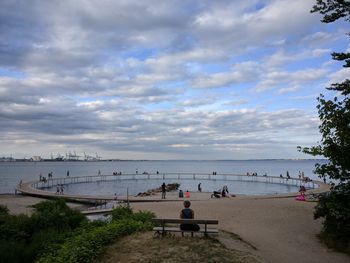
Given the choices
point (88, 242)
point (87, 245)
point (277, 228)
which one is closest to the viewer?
point (87, 245)

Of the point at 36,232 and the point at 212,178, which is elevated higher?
the point at 36,232

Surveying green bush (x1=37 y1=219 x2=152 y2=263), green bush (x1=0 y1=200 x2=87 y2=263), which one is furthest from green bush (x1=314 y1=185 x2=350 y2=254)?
green bush (x1=0 y1=200 x2=87 y2=263)

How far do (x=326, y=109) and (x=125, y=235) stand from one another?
26.4 ft

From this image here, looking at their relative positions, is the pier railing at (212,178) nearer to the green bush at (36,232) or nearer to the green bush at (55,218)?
the green bush at (55,218)

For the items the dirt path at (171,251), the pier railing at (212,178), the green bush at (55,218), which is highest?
the green bush at (55,218)

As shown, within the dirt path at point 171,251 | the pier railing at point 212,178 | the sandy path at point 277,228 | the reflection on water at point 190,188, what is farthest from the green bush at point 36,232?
the pier railing at point 212,178

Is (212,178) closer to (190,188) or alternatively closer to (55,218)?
(190,188)

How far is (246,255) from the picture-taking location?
840cm

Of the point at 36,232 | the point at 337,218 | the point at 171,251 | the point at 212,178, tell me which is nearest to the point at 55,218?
the point at 36,232

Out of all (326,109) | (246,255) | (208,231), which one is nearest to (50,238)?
(208,231)

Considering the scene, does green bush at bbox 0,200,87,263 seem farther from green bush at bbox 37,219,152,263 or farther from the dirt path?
the dirt path

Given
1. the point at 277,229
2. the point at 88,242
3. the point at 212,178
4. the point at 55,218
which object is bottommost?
the point at 212,178

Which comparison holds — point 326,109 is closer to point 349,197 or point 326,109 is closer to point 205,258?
point 349,197

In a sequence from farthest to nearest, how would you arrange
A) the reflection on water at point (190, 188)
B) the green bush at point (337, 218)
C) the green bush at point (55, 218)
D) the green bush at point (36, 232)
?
the reflection on water at point (190, 188) → the green bush at point (55, 218) → the green bush at point (337, 218) → the green bush at point (36, 232)
